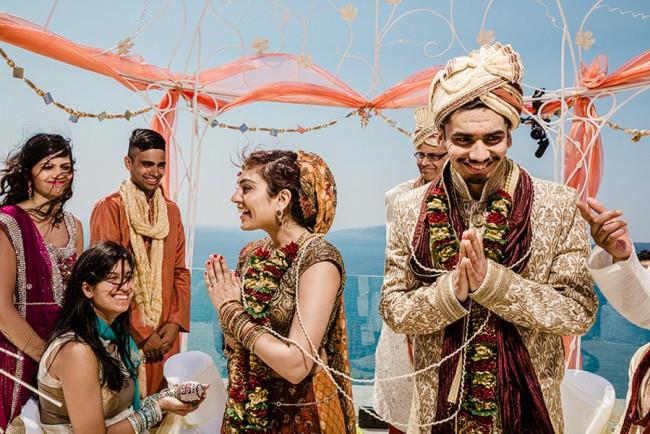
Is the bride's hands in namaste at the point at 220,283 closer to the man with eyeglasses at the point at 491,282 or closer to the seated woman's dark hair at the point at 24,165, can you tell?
the man with eyeglasses at the point at 491,282

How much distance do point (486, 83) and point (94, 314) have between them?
5.75ft

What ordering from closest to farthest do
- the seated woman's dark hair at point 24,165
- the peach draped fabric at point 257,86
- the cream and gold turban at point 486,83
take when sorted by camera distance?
1. the cream and gold turban at point 486,83
2. the seated woman's dark hair at point 24,165
3. the peach draped fabric at point 257,86

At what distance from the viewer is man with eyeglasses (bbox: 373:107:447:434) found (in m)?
3.81

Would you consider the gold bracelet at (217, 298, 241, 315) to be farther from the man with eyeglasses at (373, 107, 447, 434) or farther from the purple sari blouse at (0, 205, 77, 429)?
the man with eyeglasses at (373, 107, 447, 434)

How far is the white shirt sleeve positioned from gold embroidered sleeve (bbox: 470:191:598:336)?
37 millimetres

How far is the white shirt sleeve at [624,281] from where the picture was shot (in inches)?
77.3

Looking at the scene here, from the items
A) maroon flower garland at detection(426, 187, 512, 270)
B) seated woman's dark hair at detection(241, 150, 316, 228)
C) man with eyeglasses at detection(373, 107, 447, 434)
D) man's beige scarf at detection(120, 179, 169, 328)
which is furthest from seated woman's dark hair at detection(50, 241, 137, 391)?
man with eyeglasses at detection(373, 107, 447, 434)

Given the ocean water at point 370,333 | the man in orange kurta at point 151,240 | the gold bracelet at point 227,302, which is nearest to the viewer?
the gold bracelet at point 227,302

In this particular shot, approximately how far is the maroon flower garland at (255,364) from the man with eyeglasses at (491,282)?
471 mm

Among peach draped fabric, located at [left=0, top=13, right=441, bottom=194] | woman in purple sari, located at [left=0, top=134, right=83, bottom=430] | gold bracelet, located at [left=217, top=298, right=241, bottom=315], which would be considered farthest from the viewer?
peach draped fabric, located at [left=0, top=13, right=441, bottom=194]

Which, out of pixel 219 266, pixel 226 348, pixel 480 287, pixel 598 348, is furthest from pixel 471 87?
pixel 598 348

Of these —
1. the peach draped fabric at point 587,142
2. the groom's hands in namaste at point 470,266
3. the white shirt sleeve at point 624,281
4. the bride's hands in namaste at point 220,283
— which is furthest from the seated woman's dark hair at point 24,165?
the peach draped fabric at point 587,142

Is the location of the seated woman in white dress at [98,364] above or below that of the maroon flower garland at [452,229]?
below

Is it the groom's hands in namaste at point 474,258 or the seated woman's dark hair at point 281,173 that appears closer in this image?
the groom's hands in namaste at point 474,258
